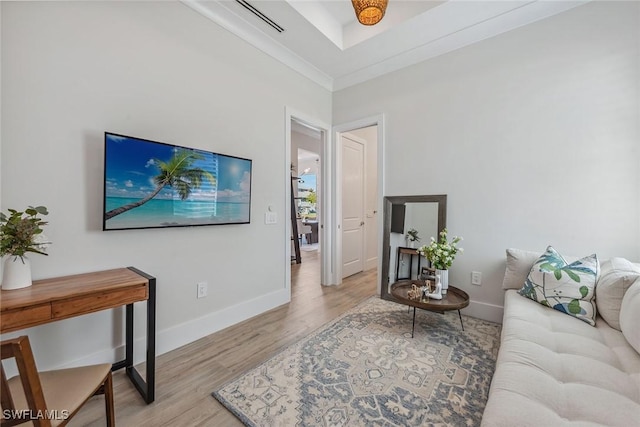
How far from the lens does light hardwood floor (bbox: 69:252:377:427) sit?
1.49 metres

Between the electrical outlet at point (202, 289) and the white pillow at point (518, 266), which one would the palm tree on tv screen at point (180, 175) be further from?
the white pillow at point (518, 266)

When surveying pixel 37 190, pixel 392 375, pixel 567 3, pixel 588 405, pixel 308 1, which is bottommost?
pixel 392 375

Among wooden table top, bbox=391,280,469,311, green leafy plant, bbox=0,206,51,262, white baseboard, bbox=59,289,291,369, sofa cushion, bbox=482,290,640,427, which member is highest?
green leafy plant, bbox=0,206,51,262

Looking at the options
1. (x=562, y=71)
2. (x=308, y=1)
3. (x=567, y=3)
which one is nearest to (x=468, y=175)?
(x=562, y=71)

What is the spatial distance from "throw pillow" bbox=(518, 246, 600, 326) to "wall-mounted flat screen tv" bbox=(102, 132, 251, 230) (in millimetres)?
2564

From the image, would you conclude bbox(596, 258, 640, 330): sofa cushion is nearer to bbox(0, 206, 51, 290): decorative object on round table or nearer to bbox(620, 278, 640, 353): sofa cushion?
bbox(620, 278, 640, 353): sofa cushion

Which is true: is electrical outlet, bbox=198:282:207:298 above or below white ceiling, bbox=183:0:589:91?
below

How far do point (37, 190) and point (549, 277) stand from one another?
3.49 meters

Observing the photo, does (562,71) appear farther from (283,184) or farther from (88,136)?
(88,136)

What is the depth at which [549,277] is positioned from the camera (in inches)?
77.0

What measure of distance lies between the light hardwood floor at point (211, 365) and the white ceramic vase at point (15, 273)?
0.80m

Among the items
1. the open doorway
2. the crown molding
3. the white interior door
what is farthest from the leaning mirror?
the crown molding

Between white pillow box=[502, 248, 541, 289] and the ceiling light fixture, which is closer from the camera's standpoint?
the ceiling light fixture

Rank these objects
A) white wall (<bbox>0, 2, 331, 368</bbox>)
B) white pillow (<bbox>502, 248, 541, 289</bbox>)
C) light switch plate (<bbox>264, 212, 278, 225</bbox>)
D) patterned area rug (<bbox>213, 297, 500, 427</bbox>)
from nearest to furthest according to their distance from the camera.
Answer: patterned area rug (<bbox>213, 297, 500, 427</bbox>) → white wall (<bbox>0, 2, 331, 368</bbox>) → white pillow (<bbox>502, 248, 541, 289</bbox>) → light switch plate (<bbox>264, 212, 278, 225</bbox>)
